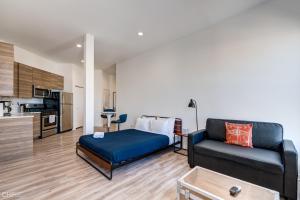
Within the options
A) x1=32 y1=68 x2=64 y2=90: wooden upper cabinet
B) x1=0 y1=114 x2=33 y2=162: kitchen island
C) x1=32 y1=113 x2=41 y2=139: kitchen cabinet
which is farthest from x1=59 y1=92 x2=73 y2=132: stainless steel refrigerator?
x1=0 y1=114 x2=33 y2=162: kitchen island

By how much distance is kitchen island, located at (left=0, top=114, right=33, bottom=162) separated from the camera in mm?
3150

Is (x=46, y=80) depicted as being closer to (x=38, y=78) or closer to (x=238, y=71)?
(x=38, y=78)

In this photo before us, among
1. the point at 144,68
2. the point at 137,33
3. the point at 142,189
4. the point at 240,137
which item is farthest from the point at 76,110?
the point at 240,137

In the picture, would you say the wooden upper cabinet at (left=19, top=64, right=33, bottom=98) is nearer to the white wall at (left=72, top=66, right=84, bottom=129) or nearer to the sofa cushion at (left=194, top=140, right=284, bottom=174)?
the white wall at (left=72, top=66, right=84, bottom=129)

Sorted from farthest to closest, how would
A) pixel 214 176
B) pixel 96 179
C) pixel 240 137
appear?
pixel 240 137
pixel 96 179
pixel 214 176

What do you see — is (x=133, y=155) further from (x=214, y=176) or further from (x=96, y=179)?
(x=214, y=176)

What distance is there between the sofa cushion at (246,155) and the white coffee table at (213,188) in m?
0.59

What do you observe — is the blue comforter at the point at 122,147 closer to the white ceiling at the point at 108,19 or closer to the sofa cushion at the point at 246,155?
the sofa cushion at the point at 246,155

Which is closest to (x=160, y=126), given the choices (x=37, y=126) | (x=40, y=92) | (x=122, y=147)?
(x=122, y=147)

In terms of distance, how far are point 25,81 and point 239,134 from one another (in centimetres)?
554

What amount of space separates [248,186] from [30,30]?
486 cm

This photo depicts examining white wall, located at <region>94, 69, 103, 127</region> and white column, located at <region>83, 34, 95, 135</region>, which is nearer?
white column, located at <region>83, 34, 95, 135</region>

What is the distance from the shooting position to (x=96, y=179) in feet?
8.27

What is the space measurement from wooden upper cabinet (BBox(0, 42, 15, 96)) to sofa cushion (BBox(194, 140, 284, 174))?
404 centimetres
